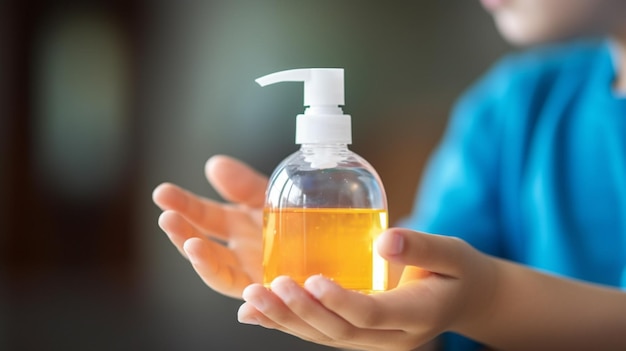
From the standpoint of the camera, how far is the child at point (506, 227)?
0.41 m

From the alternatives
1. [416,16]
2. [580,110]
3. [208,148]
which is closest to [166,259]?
[208,148]

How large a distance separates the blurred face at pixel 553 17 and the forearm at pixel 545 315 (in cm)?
33

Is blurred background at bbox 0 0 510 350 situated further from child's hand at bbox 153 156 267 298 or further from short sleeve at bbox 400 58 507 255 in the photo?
child's hand at bbox 153 156 267 298

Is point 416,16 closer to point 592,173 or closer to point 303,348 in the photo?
point 303,348

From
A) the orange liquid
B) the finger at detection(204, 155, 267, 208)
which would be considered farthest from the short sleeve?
the orange liquid

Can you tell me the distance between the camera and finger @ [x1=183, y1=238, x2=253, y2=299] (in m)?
0.44

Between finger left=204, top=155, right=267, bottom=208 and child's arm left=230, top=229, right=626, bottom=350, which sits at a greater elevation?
finger left=204, top=155, right=267, bottom=208

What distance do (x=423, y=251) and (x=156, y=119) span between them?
1.36m

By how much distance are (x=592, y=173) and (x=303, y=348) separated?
896 millimetres

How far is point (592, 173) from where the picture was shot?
830 mm

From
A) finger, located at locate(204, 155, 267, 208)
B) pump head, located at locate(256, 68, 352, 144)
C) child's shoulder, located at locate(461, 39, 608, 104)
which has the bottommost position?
finger, located at locate(204, 155, 267, 208)

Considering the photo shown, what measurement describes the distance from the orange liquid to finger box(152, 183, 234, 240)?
0.11 meters

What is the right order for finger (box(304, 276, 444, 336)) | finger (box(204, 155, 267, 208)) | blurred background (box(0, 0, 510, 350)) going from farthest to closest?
1. blurred background (box(0, 0, 510, 350))
2. finger (box(204, 155, 267, 208))
3. finger (box(304, 276, 444, 336))

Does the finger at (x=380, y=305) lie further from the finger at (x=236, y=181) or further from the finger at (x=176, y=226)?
the finger at (x=236, y=181)
